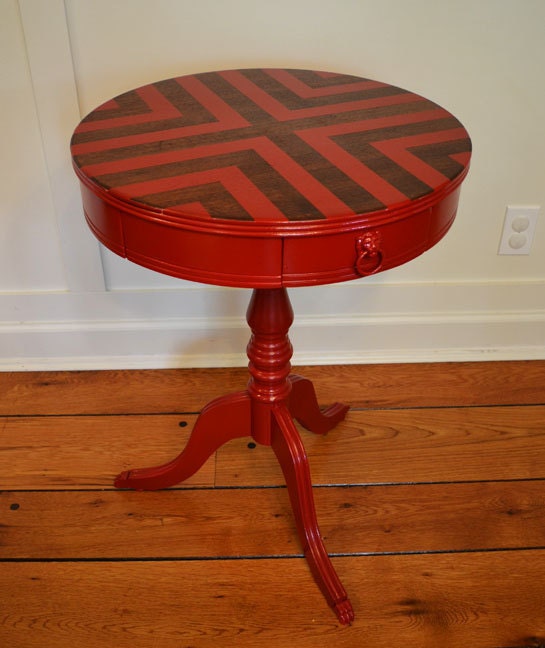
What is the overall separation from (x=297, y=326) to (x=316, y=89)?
2.25 feet

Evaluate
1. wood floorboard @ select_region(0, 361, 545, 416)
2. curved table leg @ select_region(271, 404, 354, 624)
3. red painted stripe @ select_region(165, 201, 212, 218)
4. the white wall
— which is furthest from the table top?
wood floorboard @ select_region(0, 361, 545, 416)

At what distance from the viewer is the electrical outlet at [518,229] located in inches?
62.0

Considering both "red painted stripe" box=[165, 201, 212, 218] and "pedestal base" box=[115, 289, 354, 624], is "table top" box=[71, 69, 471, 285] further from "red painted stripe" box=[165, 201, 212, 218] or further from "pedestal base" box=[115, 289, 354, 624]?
"pedestal base" box=[115, 289, 354, 624]

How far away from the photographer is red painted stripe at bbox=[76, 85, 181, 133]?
101 cm

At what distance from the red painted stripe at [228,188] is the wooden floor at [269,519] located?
75cm

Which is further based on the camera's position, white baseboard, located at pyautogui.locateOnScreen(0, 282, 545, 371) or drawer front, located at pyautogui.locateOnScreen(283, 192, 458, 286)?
white baseboard, located at pyautogui.locateOnScreen(0, 282, 545, 371)

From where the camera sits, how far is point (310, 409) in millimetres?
1437

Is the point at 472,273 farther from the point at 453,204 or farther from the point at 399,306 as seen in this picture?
the point at 453,204

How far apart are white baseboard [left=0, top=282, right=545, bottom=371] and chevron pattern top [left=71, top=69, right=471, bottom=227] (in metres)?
0.60

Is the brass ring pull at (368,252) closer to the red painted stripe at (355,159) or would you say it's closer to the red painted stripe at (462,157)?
the red painted stripe at (355,159)

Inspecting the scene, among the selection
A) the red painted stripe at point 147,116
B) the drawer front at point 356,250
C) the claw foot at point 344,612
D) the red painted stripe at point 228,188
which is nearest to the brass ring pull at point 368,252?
the drawer front at point 356,250

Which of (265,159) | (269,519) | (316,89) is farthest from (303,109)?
(269,519)

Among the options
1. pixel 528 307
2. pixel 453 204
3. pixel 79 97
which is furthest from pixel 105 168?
pixel 528 307

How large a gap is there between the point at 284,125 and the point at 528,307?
1016 mm
